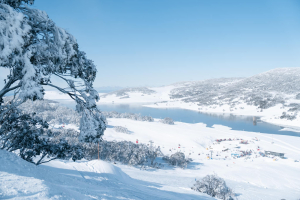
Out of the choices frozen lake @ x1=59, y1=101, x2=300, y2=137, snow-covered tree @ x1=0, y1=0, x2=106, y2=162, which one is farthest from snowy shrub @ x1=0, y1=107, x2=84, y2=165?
frozen lake @ x1=59, y1=101, x2=300, y2=137

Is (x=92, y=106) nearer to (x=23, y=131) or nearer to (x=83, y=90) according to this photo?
(x=83, y=90)

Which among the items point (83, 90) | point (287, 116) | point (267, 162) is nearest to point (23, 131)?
point (83, 90)

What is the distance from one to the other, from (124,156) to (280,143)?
42.8 m

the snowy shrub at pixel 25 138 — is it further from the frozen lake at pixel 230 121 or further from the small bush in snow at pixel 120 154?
the frozen lake at pixel 230 121

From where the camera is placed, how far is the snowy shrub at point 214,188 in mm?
15972

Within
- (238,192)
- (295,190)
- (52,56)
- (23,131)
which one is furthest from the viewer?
(295,190)

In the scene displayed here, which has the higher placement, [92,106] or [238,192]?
[92,106]

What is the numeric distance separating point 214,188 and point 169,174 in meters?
7.78

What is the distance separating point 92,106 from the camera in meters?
6.12

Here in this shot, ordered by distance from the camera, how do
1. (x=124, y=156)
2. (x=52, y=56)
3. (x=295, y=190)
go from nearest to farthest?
(x=52, y=56) → (x=295, y=190) → (x=124, y=156)

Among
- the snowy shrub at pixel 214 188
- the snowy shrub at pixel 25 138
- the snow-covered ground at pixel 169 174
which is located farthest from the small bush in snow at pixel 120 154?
the snowy shrub at pixel 25 138

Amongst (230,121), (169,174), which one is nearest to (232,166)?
(169,174)

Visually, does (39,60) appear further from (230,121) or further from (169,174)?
(230,121)

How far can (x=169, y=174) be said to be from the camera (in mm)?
23125
